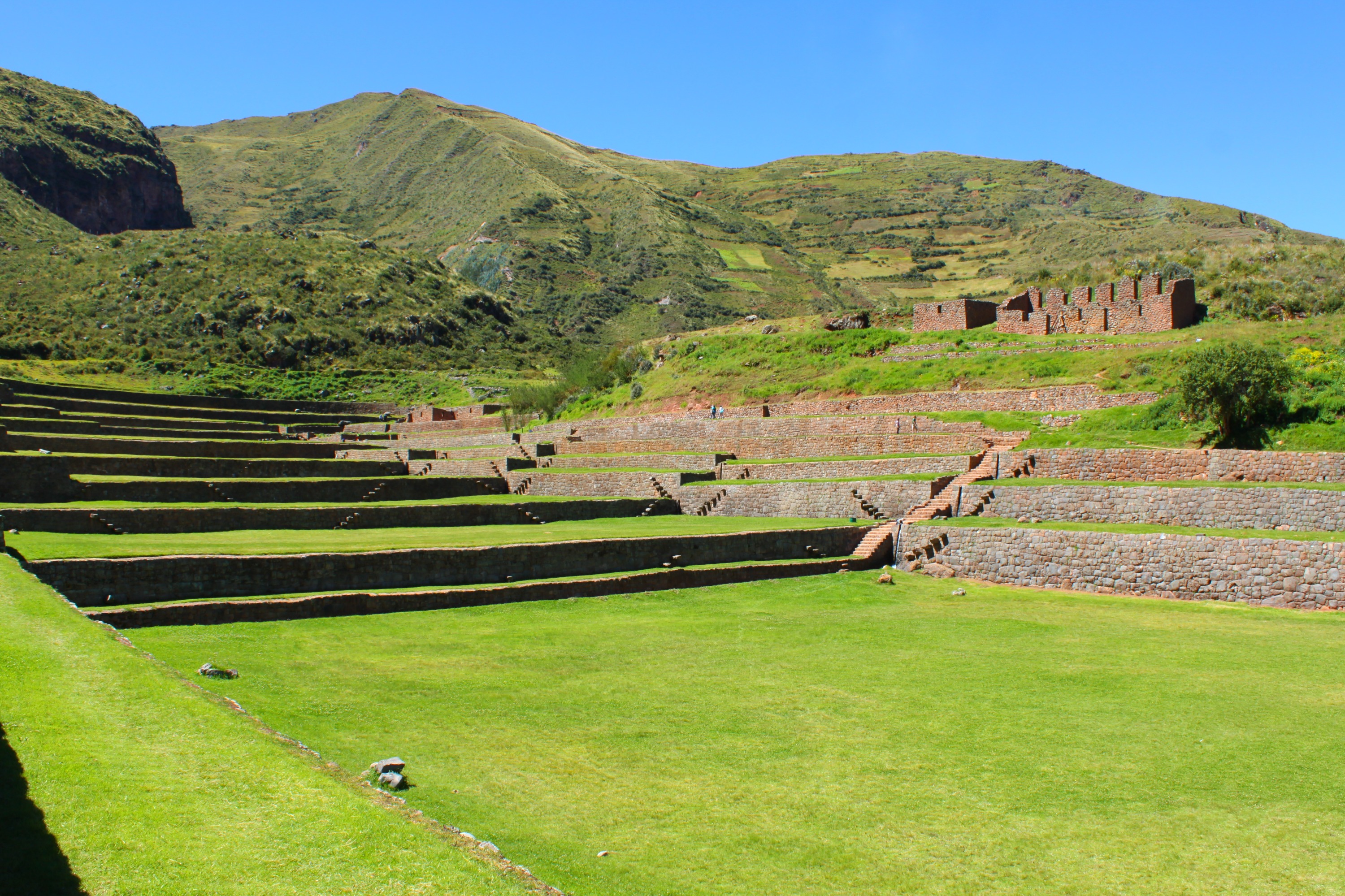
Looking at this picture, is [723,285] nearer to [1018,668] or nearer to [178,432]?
[178,432]

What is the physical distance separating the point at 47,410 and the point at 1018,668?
36.7 metres

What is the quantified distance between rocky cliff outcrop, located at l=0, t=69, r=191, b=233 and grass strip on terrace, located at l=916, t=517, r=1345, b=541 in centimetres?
11317

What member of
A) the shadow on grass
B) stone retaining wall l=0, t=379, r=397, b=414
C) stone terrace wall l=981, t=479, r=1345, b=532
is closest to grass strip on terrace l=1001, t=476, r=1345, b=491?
stone terrace wall l=981, t=479, r=1345, b=532

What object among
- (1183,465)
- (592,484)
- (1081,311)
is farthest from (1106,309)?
(592,484)

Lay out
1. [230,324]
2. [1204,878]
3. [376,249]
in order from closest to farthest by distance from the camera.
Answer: [1204,878] → [230,324] → [376,249]

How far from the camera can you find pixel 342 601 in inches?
619

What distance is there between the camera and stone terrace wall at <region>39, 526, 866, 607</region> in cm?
1488

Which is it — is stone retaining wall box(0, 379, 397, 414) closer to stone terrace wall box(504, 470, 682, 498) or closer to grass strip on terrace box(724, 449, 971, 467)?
stone terrace wall box(504, 470, 682, 498)

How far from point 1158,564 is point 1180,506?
2671 millimetres

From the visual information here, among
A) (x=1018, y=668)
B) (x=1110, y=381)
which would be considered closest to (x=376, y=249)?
(x=1110, y=381)

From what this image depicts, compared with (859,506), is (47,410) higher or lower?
higher

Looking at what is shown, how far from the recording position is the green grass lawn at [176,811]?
5277 mm

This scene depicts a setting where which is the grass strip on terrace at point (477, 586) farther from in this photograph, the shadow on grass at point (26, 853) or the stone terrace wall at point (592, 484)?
the shadow on grass at point (26, 853)

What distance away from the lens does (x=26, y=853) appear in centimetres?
527
